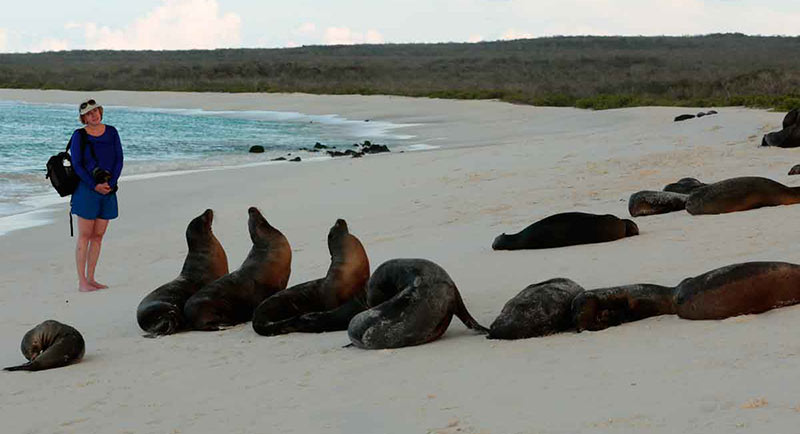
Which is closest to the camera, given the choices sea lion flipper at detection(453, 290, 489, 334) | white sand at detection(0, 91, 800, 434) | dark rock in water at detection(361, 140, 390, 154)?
white sand at detection(0, 91, 800, 434)

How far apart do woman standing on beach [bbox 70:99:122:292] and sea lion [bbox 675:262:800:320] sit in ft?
17.4

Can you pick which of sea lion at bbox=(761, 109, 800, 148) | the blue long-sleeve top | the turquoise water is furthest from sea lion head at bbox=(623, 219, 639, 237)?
the turquoise water

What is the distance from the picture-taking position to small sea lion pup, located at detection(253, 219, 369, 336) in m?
6.65

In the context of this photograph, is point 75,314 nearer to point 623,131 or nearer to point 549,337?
point 549,337

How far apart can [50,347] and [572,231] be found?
13.5 feet

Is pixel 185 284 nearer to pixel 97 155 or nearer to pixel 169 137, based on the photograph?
pixel 97 155

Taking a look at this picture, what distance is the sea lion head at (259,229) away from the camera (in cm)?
747

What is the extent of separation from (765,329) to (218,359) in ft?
9.57

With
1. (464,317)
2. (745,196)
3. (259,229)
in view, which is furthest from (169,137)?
(464,317)

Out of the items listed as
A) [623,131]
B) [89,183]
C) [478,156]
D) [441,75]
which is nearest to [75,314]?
[89,183]

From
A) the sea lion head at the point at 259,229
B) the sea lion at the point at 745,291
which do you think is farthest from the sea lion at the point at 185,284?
the sea lion at the point at 745,291

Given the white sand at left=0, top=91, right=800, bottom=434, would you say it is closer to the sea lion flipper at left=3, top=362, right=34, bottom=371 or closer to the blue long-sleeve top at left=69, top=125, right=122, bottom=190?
the sea lion flipper at left=3, top=362, right=34, bottom=371

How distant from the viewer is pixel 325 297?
6895 mm

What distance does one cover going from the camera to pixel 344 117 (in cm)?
4016
